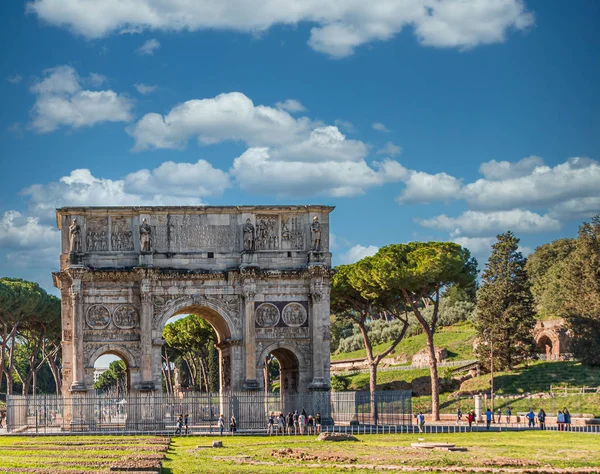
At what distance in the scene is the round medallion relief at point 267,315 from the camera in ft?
169

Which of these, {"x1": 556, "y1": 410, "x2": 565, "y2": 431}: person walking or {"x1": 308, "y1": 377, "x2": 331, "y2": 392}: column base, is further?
{"x1": 308, "y1": 377, "x2": 331, "y2": 392}: column base

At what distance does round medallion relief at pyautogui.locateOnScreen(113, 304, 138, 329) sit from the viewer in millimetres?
50812

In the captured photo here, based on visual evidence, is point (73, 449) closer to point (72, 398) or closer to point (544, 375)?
point (72, 398)

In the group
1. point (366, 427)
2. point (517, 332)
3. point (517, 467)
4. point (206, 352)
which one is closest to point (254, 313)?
point (366, 427)

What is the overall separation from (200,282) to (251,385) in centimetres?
576

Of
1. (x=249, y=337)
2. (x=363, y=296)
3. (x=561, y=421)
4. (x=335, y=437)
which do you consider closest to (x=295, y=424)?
(x=249, y=337)

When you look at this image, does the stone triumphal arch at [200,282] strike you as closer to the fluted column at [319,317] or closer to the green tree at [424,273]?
the fluted column at [319,317]

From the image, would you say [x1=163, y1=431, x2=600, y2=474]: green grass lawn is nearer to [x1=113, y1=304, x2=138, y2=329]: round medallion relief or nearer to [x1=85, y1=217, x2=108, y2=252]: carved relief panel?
[x1=113, y1=304, x2=138, y2=329]: round medallion relief

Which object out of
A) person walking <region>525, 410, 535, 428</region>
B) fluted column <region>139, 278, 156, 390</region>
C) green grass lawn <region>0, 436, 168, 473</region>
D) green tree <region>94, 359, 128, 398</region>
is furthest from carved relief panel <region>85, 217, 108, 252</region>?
green tree <region>94, 359, 128, 398</region>

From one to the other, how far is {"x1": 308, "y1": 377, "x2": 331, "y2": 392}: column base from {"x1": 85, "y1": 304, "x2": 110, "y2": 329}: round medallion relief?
34.8 ft

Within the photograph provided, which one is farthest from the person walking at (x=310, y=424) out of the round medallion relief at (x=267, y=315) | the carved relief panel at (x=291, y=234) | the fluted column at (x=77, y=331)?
the fluted column at (x=77, y=331)

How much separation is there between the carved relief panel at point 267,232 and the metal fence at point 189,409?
25.1 ft

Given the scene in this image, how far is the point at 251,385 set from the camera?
50.2 metres

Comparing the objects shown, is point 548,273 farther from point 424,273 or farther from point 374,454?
point 374,454
